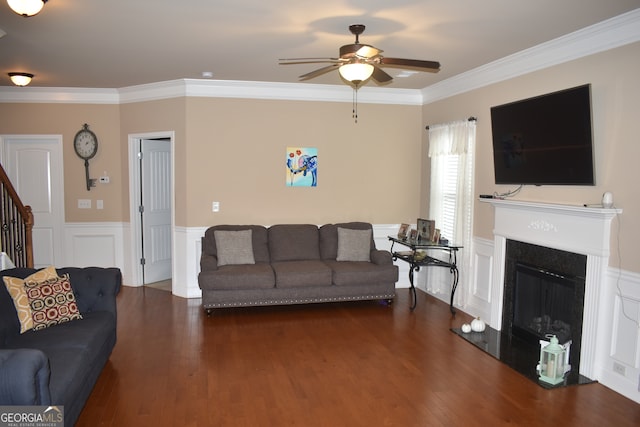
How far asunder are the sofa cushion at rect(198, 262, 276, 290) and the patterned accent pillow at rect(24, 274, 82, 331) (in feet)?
5.29

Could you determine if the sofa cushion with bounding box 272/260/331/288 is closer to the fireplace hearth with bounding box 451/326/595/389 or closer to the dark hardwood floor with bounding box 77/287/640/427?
the dark hardwood floor with bounding box 77/287/640/427

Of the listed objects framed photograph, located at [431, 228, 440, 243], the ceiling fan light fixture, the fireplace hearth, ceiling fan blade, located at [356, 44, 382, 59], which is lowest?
the fireplace hearth

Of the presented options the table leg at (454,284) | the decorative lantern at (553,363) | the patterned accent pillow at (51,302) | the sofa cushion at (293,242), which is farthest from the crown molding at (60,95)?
the decorative lantern at (553,363)

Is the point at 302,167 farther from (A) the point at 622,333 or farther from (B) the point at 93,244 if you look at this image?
(A) the point at 622,333

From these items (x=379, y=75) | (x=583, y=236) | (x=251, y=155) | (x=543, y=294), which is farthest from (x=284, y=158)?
(x=583, y=236)

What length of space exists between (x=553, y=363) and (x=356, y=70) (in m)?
2.75

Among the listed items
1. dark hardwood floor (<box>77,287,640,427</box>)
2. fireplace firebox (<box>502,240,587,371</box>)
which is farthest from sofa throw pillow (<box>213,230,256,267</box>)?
fireplace firebox (<box>502,240,587,371</box>)

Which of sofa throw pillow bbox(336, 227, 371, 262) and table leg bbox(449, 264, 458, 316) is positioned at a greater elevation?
sofa throw pillow bbox(336, 227, 371, 262)

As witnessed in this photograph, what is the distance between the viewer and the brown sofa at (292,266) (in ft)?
16.8

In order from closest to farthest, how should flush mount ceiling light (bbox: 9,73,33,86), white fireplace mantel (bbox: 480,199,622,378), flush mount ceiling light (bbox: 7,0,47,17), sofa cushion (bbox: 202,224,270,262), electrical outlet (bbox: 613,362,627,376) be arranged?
flush mount ceiling light (bbox: 7,0,47,17), electrical outlet (bbox: 613,362,627,376), white fireplace mantel (bbox: 480,199,622,378), flush mount ceiling light (bbox: 9,73,33,86), sofa cushion (bbox: 202,224,270,262)

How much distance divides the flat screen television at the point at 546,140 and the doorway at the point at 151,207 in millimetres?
4210

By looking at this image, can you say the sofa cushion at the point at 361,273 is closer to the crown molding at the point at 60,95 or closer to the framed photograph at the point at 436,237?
the framed photograph at the point at 436,237

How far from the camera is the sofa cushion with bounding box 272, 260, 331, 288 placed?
5.23 m

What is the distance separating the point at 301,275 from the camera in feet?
17.3
